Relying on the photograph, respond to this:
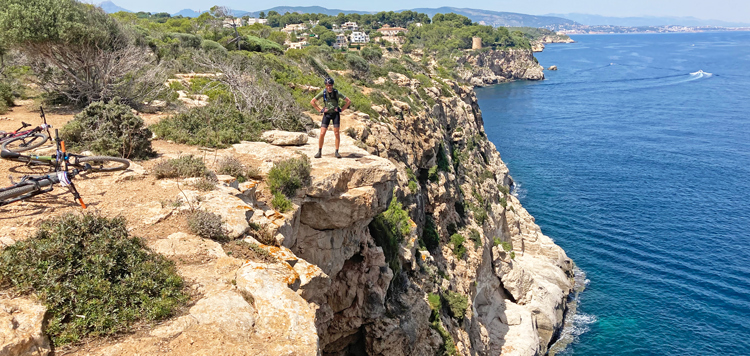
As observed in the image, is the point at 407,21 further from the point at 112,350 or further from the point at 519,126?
the point at 112,350

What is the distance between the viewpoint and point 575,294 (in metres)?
38.9

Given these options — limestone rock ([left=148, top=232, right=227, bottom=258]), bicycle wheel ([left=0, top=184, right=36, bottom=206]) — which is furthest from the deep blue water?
bicycle wheel ([left=0, top=184, right=36, bottom=206])

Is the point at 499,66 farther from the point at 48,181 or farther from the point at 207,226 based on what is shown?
the point at 48,181

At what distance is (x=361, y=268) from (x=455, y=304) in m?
9.52

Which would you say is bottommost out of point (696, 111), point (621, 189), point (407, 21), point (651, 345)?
point (651, 345)

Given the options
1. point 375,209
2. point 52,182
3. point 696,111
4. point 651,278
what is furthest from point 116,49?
point 696,111

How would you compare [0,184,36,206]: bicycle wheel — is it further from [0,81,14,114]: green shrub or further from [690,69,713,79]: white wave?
[690,69,713,79]: white wave

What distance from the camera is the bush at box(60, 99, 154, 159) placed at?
1265cm

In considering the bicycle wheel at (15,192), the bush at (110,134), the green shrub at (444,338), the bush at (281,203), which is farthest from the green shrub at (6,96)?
the green shrub at (444,338)

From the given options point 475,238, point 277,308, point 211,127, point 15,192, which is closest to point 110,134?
point 211,127

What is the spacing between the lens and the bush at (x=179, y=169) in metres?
11.4

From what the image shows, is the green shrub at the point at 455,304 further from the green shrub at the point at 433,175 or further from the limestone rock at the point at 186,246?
the limestone rock at the point at 186,246

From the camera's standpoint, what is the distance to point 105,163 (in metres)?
11.7

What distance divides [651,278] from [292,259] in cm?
3942
